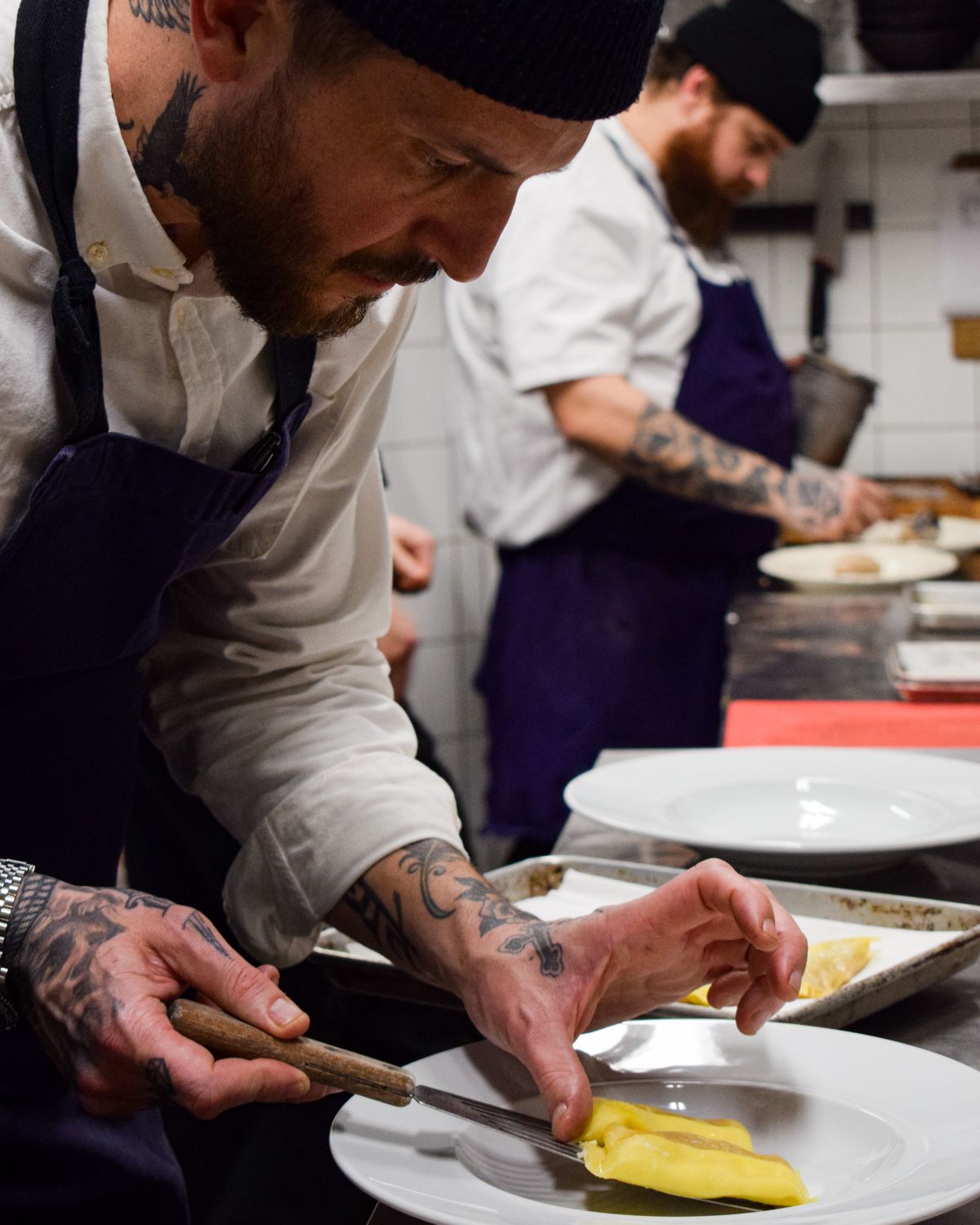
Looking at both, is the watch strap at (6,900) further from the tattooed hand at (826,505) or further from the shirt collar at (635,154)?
the shirt collar at (635,154)

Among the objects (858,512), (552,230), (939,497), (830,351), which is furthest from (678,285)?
(830,351)

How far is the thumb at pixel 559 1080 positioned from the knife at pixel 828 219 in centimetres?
326

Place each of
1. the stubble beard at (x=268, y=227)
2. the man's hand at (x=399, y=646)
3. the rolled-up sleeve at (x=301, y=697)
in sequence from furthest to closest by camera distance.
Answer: the man's hand at (x=399, y=646) → the rolled-up sleeve at (x=301, y=697) → the stubble beard at (x=268, y=227)

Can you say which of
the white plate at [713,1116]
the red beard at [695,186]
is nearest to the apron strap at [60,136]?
the white plate at [713,1116]

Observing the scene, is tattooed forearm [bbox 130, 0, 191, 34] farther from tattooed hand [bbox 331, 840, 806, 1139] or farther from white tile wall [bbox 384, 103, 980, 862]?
white tile wall [bbox 384, 103, 980, 862]

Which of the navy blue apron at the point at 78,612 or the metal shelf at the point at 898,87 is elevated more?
the metal shelf at the point at 898,87

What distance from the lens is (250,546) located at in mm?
1181

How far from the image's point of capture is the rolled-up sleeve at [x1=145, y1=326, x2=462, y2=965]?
3.69 ft

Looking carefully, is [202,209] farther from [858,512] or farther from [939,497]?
[939,497]

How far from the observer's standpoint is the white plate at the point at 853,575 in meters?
2.51

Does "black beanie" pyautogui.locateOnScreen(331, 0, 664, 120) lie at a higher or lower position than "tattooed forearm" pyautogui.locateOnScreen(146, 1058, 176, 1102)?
higher

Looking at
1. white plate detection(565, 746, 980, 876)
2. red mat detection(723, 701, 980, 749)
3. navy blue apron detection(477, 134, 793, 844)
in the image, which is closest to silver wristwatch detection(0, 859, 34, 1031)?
white plate detection(565, 746, 980, 876)

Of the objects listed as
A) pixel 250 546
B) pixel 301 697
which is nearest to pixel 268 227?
pixel 250 546

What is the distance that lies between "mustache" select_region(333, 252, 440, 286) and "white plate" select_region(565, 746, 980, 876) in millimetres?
474
